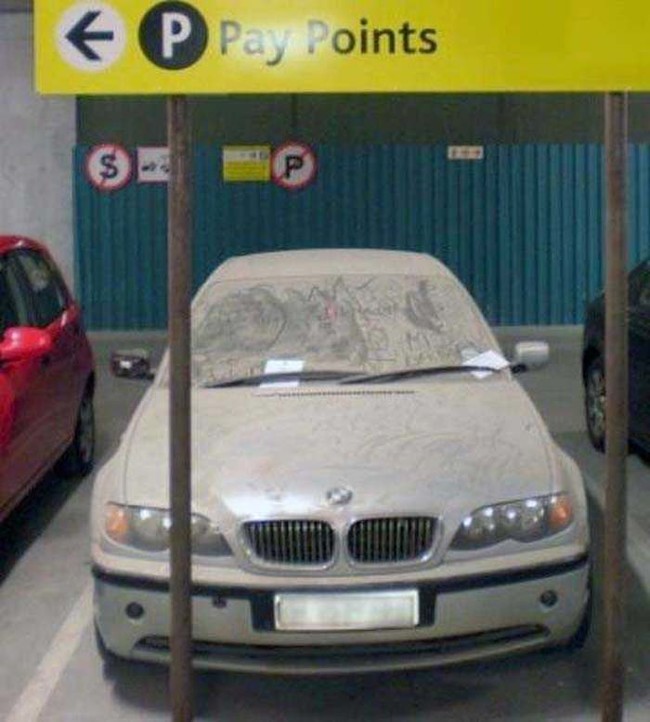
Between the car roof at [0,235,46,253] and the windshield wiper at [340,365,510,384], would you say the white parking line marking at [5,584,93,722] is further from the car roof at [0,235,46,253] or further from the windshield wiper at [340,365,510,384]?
the car roof at [0,235,46,253]

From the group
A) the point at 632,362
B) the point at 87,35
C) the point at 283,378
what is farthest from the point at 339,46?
the point at 632,362

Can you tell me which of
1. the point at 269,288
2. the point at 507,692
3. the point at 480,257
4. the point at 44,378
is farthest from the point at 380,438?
the point at 480,257

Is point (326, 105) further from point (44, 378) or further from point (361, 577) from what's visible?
point (361, 577)

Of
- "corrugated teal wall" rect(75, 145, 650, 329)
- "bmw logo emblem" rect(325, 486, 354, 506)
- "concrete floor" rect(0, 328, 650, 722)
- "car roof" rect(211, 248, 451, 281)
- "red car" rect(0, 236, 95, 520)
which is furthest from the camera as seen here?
"corrugated teal wall" rect(75, 145, 650, 329)

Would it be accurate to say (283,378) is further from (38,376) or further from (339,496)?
(38,376)

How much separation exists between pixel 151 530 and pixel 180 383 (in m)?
1.12

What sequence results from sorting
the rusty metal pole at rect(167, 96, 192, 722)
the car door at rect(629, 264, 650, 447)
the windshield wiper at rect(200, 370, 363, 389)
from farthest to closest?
the car door at rect(629, 264, 650, 447) → the windshield wiper at rect(200, 370, 363, 389) → the rusty metal pole at rect(167, 96, 192, 722)

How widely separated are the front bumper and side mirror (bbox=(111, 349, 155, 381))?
1.76m

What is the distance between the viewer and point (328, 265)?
686cm

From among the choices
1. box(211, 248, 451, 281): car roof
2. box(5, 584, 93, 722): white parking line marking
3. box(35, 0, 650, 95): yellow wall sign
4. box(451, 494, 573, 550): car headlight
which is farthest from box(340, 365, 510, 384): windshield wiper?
box(35, 0, 650, 95): yellow wall sign

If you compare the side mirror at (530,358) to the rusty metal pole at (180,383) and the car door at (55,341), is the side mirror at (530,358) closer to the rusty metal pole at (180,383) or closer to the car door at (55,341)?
the car door at (55,341)

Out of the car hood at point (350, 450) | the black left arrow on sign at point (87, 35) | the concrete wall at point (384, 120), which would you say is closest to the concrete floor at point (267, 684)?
the car hood at point (350, 450)

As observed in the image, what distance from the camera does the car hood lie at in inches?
193

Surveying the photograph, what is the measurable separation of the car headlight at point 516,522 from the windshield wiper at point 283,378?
4.09 ft
